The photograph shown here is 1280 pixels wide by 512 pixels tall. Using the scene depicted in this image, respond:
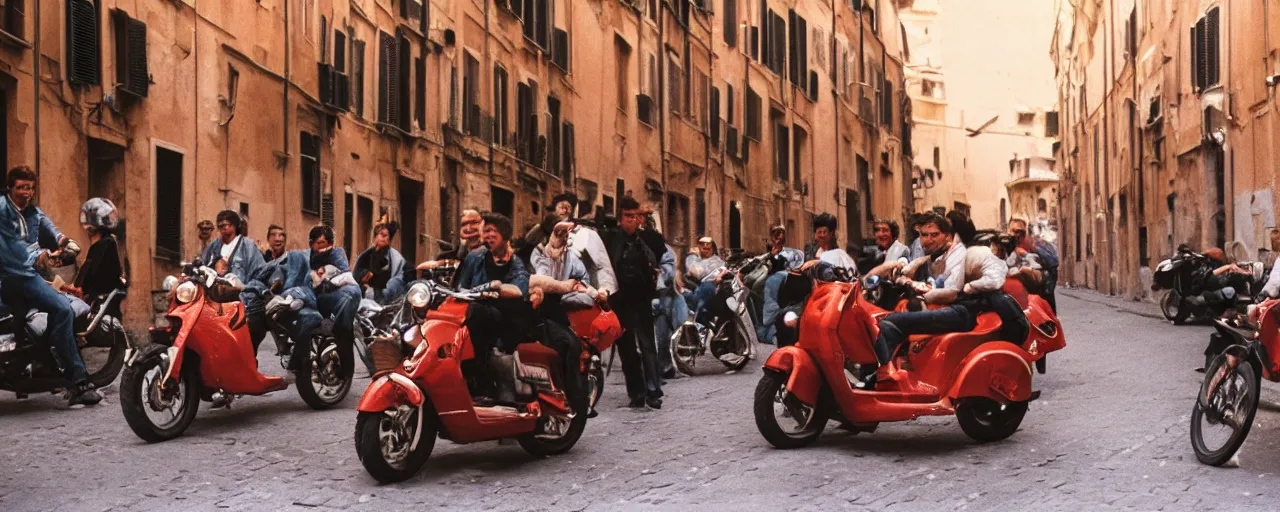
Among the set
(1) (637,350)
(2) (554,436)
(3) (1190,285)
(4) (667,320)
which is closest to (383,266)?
(4) (667,320)

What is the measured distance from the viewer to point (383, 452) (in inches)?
267

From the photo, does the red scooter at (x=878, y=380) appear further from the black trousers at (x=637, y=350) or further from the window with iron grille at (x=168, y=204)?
the window with iron grille at (x=168, y=204)

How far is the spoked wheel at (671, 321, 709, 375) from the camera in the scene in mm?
12852

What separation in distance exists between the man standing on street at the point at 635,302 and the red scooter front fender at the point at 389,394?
328 centimetres

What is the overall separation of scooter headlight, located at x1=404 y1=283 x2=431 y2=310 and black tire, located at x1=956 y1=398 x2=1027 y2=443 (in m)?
2.93

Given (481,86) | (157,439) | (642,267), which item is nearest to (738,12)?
(481,86)

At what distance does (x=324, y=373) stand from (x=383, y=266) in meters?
2.67

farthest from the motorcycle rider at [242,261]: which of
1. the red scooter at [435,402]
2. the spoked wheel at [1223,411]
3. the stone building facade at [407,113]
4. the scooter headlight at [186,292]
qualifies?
the spoked wheel at [1223,411]

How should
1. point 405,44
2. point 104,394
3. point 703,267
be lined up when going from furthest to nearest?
point 405,44
point 703,267
point 104,394

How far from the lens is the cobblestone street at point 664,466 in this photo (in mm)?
6527

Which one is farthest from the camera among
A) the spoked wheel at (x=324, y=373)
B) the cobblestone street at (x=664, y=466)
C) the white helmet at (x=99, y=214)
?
the white helmet at (x=99, y=214)

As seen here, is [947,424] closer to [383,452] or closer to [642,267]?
[642,267]

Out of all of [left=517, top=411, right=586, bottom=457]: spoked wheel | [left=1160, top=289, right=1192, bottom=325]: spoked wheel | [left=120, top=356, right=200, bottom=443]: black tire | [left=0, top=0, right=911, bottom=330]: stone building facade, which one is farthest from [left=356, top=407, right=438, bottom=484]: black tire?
[left=1160, top=289, right=1192, bottom=325]: spoked wheel

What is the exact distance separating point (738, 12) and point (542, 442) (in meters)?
25.2
